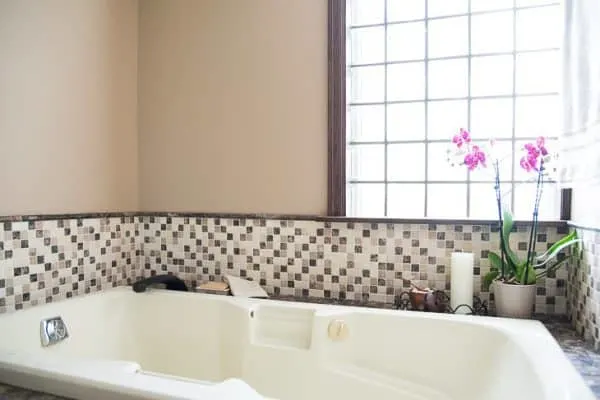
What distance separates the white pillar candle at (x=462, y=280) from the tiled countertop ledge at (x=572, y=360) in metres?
0.28

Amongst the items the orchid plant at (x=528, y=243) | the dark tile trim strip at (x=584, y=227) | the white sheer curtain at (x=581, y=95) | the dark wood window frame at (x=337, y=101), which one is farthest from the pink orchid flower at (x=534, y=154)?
the dark wood window frame at (x=337, y=101)

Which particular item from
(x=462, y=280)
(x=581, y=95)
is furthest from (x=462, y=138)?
(x=462, y=280)

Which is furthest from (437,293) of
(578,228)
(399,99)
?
(399,99)

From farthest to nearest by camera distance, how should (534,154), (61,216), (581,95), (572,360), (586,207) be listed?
(61,216)
(534,154)
(586,207)
(581,95)
(572,360)

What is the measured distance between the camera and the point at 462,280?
5.17 ft

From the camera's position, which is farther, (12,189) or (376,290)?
(376,290)

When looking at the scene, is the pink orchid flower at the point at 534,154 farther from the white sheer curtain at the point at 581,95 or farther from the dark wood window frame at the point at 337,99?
the dark wood window frame at the point at 337,99

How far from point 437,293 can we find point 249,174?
101 centimetres

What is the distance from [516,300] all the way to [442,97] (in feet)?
2.98

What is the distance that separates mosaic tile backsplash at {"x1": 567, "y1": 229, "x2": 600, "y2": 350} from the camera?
4.05ft

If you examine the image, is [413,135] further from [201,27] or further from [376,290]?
[201,27]

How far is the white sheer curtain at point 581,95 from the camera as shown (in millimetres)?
1148

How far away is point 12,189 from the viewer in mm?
1569

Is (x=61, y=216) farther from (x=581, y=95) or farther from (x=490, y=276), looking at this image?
(x=581, y=95)
